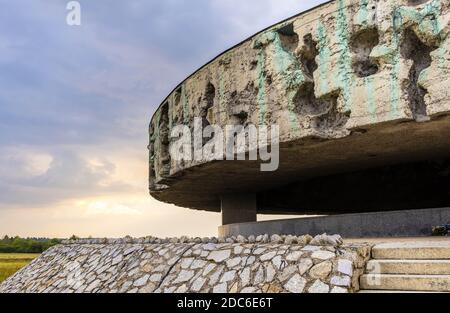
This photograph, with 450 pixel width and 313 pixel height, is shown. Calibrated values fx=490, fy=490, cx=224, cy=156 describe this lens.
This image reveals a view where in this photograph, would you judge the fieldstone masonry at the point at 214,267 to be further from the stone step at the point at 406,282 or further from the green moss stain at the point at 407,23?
the green moss stain at the point at 407,23

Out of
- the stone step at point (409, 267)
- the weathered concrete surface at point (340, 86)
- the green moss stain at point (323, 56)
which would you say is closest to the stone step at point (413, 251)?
the stone step at point (409, 267)

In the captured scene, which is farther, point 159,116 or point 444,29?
point 159,116

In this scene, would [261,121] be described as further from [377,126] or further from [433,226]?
[433,226]

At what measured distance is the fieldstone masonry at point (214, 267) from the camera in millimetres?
4773

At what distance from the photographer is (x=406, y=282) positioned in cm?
454

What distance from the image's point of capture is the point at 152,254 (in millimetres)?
7234

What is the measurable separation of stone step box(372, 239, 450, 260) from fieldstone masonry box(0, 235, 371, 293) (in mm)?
148

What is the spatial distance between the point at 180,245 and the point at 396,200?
7192mm

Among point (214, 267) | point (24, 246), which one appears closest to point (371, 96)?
point (214, 267)

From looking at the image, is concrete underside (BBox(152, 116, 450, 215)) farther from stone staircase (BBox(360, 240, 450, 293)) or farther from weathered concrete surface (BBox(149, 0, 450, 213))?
stone staircase (BBox(360, 240, 450, 293))

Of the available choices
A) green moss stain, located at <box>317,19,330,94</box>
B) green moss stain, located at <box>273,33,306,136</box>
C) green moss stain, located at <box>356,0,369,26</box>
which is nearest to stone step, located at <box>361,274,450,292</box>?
green moss stain, located at <box>273,33,306,136</box>

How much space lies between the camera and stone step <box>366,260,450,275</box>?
180 inches

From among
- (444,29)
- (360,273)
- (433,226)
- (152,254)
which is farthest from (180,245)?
(444,29)

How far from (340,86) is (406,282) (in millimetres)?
2795
